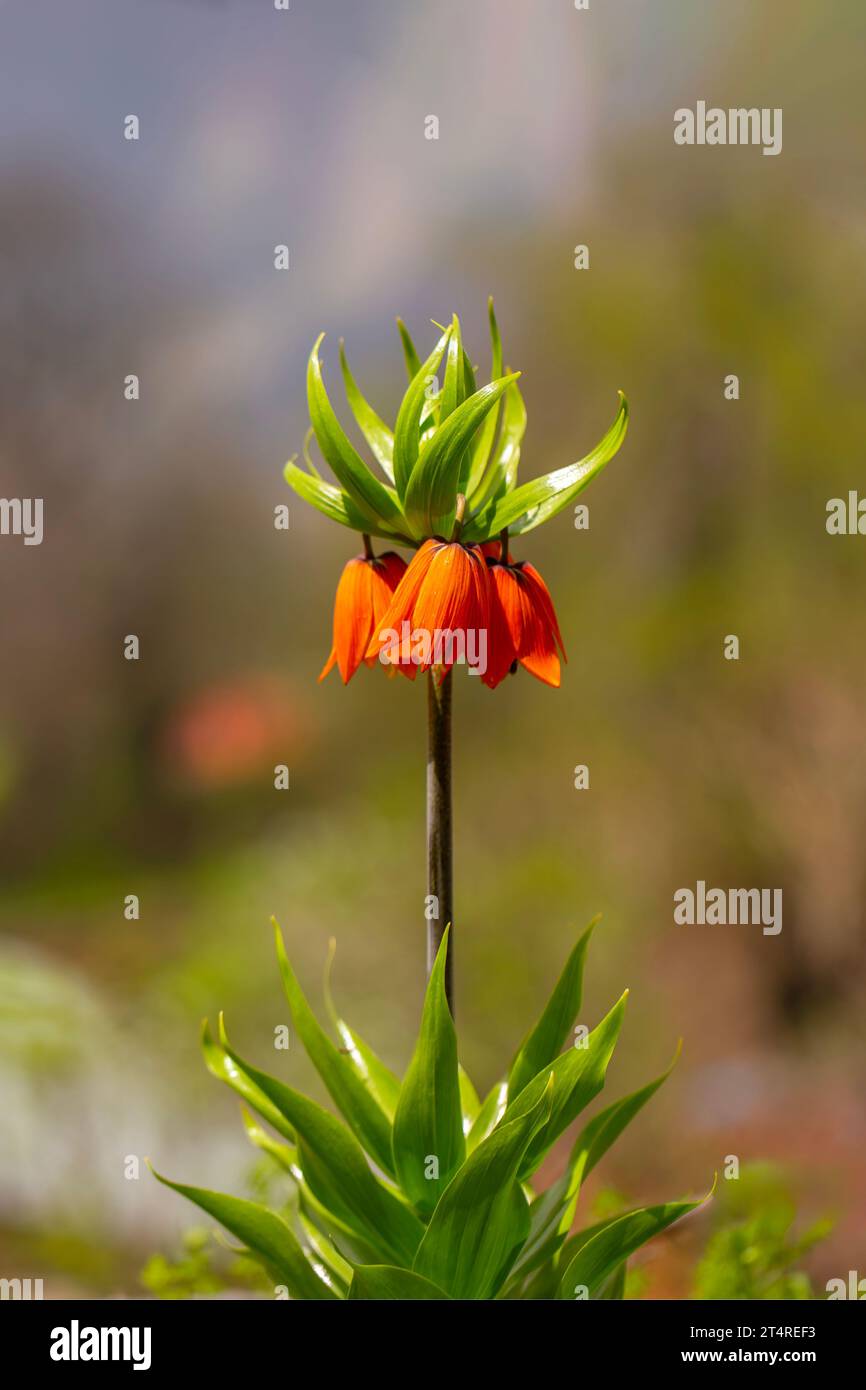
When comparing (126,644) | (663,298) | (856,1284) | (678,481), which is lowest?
(856,1284)

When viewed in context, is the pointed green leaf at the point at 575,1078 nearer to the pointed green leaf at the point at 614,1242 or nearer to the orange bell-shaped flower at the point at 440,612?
the pointed green leaf at the point at 614,1242

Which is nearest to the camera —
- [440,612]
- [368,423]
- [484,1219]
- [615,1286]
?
[440,612]

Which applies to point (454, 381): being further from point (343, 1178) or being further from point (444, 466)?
point (343, 1178)

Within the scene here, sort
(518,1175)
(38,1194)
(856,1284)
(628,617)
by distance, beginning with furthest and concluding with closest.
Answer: (628,617)
(38,1194)
(856,1284)
(518,1175)

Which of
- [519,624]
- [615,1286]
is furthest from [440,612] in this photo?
[615,1286]

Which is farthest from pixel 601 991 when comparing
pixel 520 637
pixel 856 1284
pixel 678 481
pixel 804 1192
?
pixel 520 637

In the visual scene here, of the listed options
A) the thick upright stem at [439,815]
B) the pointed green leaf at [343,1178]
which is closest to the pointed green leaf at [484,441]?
the thick upright stem at [439,815]
